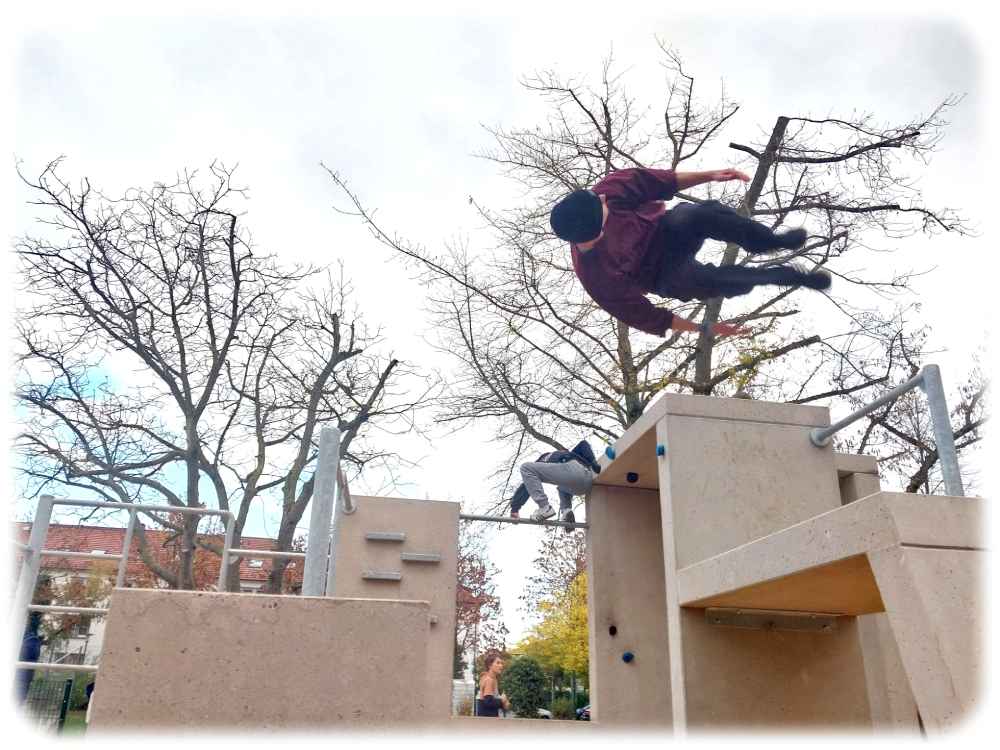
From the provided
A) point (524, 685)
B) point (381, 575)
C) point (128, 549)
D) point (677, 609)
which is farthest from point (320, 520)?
point (524, 685)

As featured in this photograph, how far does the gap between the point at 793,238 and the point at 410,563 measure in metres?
5.45

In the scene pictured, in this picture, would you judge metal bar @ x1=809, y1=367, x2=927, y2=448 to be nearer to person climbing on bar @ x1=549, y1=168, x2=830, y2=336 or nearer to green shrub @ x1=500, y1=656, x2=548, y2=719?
person climbing on bar @ x1=549, y1=168, x2=830, y2=336

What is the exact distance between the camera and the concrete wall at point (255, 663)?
2.46m

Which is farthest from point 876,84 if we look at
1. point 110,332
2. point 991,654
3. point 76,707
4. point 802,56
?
point 76,707

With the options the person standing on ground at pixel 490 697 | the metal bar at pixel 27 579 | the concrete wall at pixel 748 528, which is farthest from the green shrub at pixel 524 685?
the metal bar at pixel 27 579

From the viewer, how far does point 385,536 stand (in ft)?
20.7

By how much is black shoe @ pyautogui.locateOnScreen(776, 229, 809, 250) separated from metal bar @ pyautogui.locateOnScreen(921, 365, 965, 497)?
383 cm

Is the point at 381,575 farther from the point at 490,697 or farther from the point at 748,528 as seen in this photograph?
the point at 748,528

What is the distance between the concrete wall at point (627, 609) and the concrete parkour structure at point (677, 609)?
0.02 meters

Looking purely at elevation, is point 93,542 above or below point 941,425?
above

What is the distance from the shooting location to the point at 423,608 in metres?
2.70

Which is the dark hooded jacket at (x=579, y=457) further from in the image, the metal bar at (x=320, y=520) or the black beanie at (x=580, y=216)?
the metal bar at (x=320, y=520)

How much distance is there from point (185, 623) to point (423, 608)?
0.84m

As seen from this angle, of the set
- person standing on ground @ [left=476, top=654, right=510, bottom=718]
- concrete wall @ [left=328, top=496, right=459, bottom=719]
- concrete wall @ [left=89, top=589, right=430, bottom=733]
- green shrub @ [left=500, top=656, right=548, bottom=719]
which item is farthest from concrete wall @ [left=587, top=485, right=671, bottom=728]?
green shrub @ [left=500, top=656, right=548, bottom=719]
